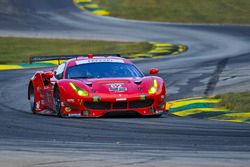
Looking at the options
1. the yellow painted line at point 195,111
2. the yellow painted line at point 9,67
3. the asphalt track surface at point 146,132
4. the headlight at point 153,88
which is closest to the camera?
the asphalt track surface at point 146,132

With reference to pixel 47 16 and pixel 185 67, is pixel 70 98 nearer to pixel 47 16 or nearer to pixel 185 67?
pixel 185 67

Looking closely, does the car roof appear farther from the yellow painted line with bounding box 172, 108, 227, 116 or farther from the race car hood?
the yellow painted line with bounding box 172, 108, 227, 116

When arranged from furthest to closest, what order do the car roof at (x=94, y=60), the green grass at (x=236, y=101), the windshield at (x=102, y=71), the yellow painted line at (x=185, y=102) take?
the yellow painted line at (x=185, y=102) < the car roof at (x=94, y=60) < the windshield at (x=102, y=71) < the green grass at (x=236, y=101)

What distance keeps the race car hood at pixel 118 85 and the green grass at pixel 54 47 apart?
39.6 ft

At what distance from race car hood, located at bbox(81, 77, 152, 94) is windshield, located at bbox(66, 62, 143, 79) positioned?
52cm

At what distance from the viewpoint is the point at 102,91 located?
44.4 feet

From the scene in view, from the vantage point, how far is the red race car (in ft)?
44.2

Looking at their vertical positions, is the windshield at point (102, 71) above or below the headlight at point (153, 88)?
above

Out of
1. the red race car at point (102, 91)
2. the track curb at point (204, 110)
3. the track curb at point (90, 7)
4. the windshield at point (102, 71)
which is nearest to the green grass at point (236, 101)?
the track curb at point (204, 110)

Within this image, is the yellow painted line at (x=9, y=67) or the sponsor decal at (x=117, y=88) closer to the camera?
the sponsor decal at (x=117, y=88)

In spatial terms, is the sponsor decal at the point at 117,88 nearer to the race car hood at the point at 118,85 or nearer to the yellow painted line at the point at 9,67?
the race car hood at the point at 118,85

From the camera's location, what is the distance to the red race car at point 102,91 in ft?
44.2

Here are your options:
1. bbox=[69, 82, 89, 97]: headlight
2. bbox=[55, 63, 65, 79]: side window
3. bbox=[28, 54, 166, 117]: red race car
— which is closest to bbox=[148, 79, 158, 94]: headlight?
bbox=[28, 54, 166, 117]: red race car

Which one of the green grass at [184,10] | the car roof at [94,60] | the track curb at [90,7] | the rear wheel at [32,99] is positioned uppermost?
the car roof at [94,60]
